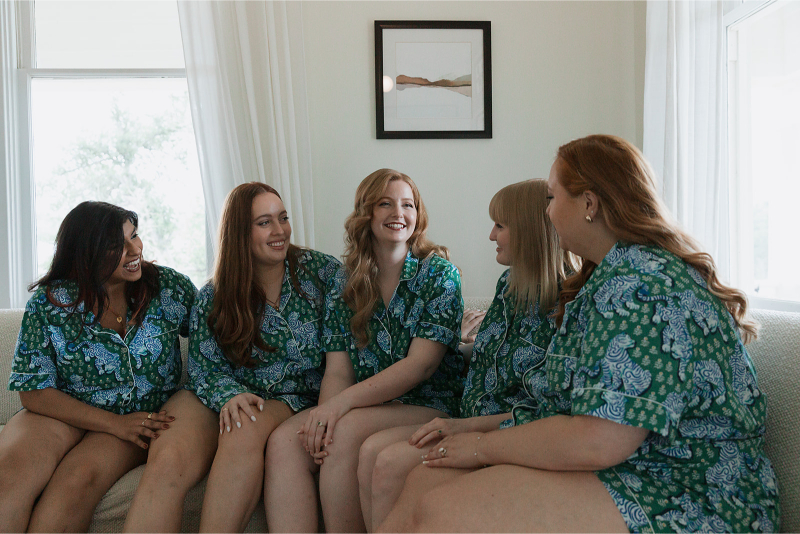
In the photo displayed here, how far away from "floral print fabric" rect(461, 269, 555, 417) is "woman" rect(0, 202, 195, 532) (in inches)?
36.5

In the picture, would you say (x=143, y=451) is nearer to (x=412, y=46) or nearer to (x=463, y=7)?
(x=412, y=46)

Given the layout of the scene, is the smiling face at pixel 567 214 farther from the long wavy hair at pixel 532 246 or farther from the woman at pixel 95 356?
the woman at pixel 95 356

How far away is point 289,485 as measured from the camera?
5.56 ft

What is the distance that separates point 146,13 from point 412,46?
4.37ft

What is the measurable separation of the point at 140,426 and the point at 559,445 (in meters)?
1.28

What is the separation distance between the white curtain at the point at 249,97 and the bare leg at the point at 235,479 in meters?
1.28

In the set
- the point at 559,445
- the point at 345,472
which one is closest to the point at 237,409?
the point at 345,472

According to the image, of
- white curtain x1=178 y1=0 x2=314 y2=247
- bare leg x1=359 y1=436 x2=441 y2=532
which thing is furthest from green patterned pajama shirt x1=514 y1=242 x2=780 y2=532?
white curtain x1=178 y1=0 x2=314 y2=247

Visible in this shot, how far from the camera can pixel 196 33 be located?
113 inches

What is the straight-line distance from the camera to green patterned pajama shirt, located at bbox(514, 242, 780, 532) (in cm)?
107

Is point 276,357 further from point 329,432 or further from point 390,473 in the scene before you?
point 390,473

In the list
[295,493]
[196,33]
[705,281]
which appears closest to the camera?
[705,281]

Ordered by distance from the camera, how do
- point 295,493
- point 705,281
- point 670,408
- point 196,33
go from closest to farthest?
point 670,408 < point 705,281 < point 295,493 < point 196,33

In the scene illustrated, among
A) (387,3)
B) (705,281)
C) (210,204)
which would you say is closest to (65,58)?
(210,204)
